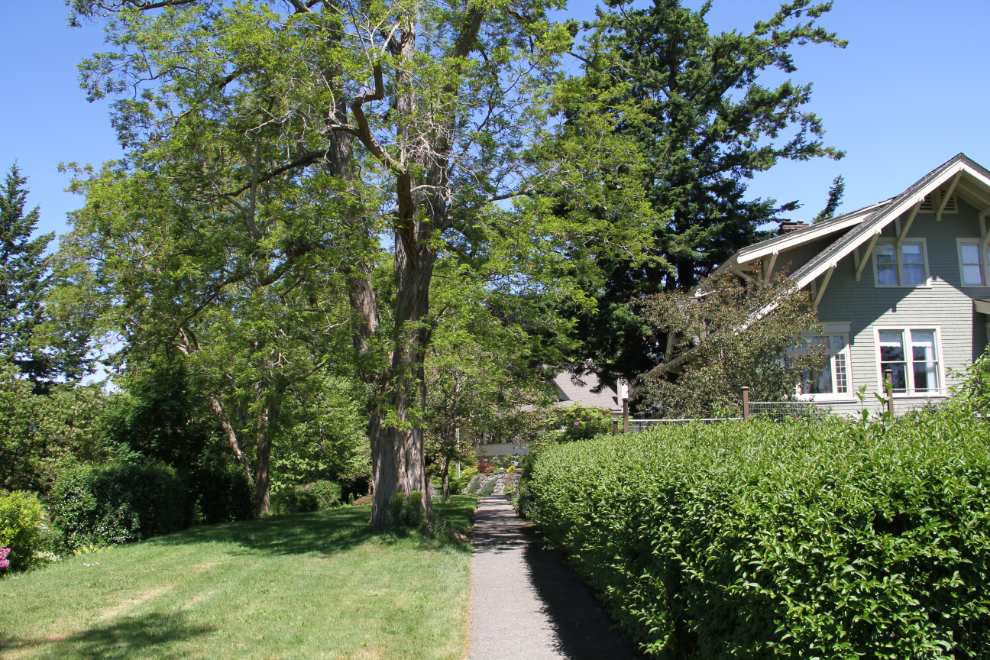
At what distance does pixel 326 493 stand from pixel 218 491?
877 cm

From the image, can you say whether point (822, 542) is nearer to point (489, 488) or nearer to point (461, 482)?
point (489, 488)

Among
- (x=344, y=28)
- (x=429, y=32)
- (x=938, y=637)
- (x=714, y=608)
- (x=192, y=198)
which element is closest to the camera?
(x=938, y=637)

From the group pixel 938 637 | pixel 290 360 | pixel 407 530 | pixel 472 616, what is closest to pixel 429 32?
pixel 290 360

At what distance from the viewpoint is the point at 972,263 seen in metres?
18.9

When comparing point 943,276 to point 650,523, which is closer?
point 650,523

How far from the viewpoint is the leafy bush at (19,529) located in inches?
443

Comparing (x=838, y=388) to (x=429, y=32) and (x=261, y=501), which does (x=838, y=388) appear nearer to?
(x=429, y=32)

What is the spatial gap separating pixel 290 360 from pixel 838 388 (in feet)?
47.6

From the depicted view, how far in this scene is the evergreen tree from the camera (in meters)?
38.2

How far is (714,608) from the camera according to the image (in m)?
4.23

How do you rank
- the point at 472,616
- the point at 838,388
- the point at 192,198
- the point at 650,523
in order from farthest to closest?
the point at 838,388, the point at 192,198, the point at 472,616, the point at 650,523

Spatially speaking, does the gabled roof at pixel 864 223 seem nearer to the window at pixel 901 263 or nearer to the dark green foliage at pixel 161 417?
the window at pixel 901 263

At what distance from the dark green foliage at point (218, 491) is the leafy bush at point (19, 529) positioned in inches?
319

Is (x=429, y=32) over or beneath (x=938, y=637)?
over
